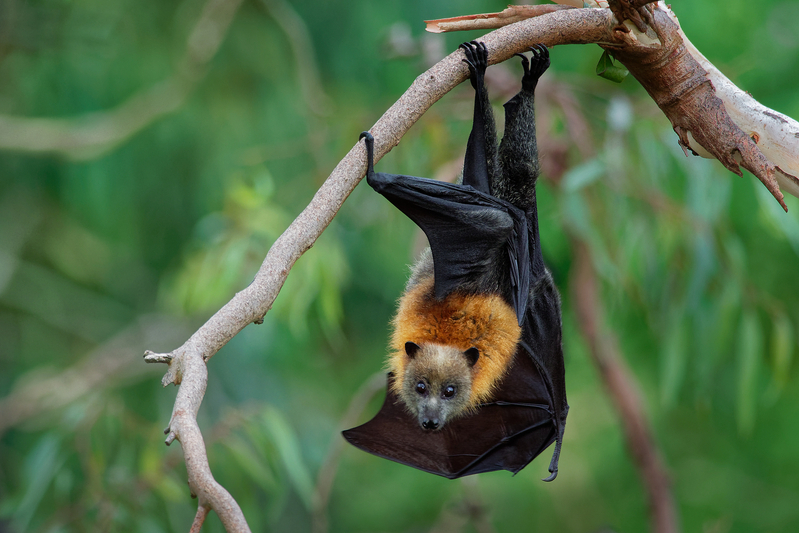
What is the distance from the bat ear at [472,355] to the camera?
9.18 ft

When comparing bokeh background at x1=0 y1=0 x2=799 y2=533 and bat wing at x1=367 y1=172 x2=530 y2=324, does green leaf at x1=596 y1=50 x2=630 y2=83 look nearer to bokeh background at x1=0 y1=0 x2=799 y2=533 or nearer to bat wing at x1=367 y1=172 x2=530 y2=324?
bat wing at x1=367 y1=172 x2=530 y2=324

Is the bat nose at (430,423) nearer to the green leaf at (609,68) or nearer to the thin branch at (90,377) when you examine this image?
the green leaf at (609,68)

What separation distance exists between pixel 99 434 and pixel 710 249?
10.7ft

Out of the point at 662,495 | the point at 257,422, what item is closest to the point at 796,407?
the point at 662,495

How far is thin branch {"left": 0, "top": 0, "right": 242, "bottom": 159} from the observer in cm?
543

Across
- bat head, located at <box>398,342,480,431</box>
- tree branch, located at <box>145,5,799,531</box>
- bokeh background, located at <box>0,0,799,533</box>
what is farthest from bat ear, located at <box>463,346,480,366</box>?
tree branch, located at <box>145,5,799,531</box>

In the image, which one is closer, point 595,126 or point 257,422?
point 257,422

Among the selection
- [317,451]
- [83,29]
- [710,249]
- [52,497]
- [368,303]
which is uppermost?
[83,29]

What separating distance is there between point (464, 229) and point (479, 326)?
1.78ft

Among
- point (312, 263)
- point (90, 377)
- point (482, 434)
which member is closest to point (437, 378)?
point (482, 434)

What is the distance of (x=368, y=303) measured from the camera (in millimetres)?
6586

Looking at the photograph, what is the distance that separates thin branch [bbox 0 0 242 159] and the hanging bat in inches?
134

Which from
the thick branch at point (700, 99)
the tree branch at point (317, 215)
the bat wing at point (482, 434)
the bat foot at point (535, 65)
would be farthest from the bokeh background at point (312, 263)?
the tree branch at point (317, 215)

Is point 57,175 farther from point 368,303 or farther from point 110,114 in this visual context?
point 368,303
